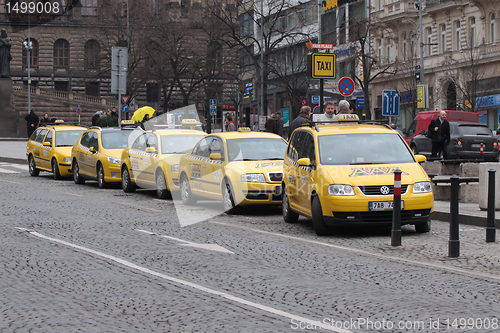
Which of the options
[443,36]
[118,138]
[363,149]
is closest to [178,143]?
[118,138]

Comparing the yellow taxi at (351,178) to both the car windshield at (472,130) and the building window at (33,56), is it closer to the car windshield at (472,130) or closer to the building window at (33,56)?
the car windshield at (472,130)

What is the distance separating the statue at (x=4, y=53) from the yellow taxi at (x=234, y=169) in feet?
128

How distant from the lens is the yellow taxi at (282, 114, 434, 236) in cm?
1275

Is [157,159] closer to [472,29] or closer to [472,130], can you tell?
[472,130]

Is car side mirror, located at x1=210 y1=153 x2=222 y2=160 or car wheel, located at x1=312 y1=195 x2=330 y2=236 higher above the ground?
car side mirror, located at x1=210 y1=153 x2=222 y2=160

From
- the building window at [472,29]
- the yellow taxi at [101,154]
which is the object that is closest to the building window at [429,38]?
the building window at [472,29]

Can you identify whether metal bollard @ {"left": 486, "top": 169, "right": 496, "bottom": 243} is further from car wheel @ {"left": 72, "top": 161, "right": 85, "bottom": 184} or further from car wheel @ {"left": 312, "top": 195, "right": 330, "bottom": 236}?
car wheel @ {"left": 72, "top": 161, "right": 85, "bottom": 184}

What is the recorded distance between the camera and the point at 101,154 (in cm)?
2362

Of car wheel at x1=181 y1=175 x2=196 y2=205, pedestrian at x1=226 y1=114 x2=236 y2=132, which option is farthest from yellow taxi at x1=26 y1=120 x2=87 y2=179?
car wheel at x1=181 y1=175 x2=196 y2=205

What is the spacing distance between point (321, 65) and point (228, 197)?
15.6 feet

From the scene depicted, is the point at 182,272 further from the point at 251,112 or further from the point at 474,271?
the point at 251,112

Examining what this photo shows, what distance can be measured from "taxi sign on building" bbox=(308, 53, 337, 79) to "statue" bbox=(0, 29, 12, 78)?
38.3 m

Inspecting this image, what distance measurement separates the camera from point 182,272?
31.0 feet

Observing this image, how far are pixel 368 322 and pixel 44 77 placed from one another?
87.0 meters
